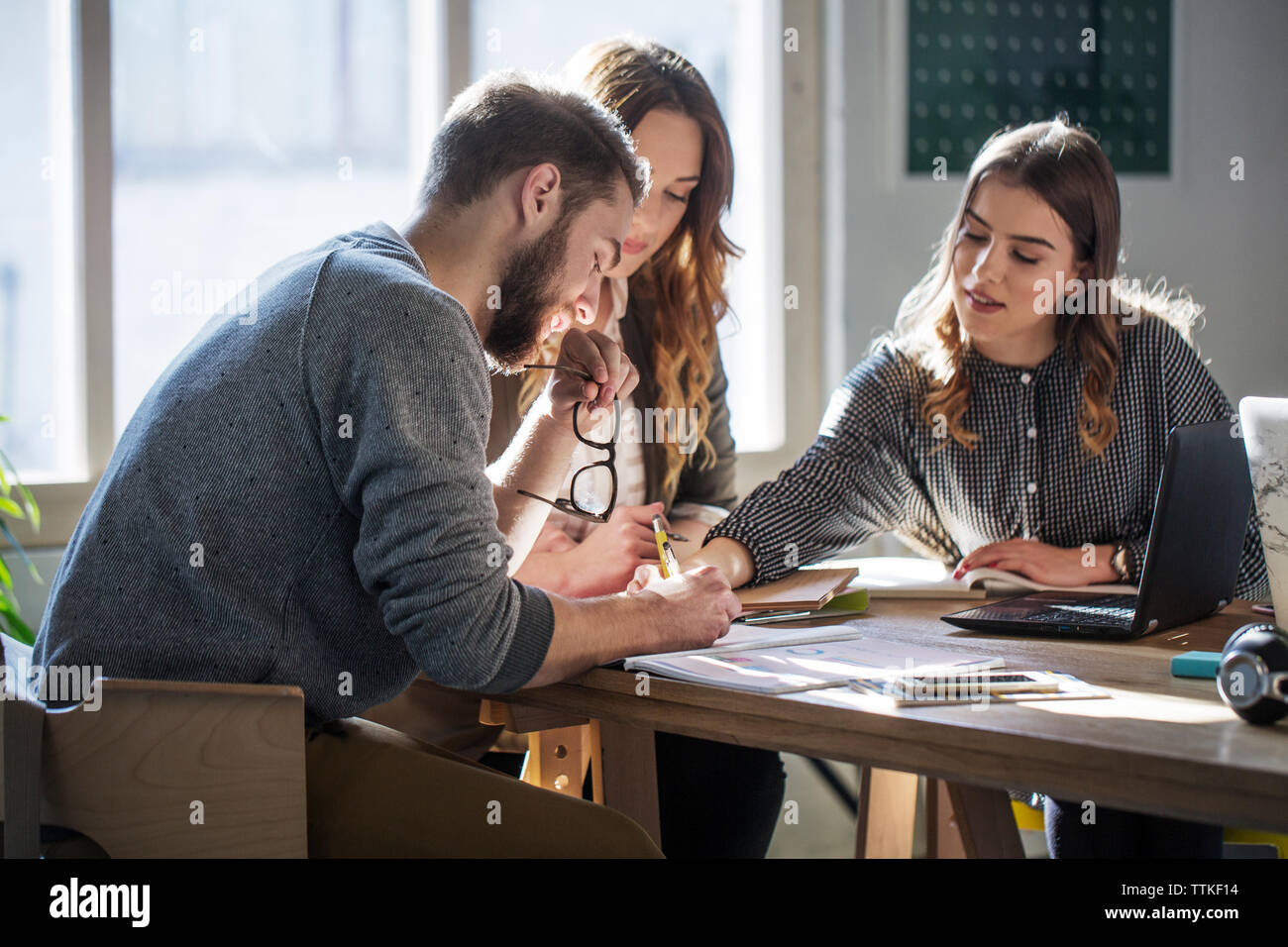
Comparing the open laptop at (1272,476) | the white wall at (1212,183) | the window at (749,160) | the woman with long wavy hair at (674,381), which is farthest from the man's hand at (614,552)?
the white wall at (1212,183)

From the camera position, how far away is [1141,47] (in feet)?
9.80

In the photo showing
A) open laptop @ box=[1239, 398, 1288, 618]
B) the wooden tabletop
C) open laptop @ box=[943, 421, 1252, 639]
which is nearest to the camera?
the wooden tabletop

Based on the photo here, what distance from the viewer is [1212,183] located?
298cm

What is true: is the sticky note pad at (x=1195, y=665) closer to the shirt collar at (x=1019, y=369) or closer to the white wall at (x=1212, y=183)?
the shirt collar at (x=1019, y=369)

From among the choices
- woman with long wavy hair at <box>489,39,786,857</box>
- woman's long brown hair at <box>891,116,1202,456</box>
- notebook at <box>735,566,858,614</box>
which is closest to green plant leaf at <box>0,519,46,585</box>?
woman with long wavy hair at <box>489,39,786,857</box>

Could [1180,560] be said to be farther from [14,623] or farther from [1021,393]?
[14,623]

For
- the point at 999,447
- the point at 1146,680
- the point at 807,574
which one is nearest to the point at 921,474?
the point at 999,447

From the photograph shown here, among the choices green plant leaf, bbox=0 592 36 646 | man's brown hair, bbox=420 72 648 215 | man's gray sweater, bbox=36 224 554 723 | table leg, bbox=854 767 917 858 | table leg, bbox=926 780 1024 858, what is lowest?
table leg, bbox=854 767 917 858

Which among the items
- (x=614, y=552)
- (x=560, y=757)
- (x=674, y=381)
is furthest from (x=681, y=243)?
(x=560, y=757)

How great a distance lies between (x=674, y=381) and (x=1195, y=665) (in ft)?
3.66

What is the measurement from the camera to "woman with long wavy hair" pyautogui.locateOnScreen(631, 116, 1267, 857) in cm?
191

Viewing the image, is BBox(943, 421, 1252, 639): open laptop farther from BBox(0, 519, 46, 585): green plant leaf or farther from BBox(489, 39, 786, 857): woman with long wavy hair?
BBox(0, 519, 46, 585): green plant leaf

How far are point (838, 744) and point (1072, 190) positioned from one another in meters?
1.25

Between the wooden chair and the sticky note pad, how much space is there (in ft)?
2.64
